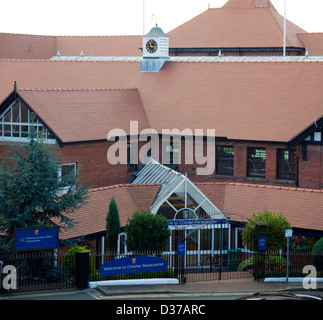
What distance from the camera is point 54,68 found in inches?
1999

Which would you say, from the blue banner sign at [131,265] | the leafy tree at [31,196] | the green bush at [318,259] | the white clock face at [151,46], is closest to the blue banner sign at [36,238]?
the leafy tree at [31,196]

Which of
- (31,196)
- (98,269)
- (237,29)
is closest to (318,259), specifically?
(98,269)

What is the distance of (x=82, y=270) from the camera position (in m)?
22.7

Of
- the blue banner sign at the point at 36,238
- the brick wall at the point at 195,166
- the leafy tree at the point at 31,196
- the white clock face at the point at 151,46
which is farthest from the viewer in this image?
the white clock face at the point at 151,46

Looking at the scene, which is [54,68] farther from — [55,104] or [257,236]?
[257,236]

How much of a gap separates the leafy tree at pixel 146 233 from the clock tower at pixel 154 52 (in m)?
22.3

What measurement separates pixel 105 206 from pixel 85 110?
37.2 feet

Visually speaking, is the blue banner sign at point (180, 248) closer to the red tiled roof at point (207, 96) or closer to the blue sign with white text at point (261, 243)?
the blue sign with white text at point (261, 243)

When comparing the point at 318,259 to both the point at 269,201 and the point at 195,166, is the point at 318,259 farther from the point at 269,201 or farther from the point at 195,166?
the point at 195,166

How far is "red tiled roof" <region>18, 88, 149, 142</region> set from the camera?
3859cm

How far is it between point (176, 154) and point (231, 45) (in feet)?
110

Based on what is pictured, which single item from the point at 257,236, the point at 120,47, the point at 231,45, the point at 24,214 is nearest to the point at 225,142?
the point at 257,236

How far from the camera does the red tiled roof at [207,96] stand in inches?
1553

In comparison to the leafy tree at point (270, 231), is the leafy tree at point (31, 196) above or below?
above
